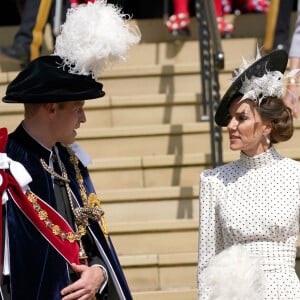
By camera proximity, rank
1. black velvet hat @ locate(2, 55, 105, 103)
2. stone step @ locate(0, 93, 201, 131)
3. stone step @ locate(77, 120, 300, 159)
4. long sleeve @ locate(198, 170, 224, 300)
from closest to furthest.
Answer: black velvet hat @ locate(2, 55, 105, 103)
long sleeve @ locate(198, 170, 224, 300)
stone step @ locate(77, 120, 300, 159)
stone step @ locate(0, 93, 201, 131)

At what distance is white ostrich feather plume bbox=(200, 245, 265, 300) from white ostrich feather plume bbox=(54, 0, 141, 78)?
0.94 metres

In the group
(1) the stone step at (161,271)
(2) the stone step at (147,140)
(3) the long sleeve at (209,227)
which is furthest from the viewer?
(2) the stone step at (147,140)

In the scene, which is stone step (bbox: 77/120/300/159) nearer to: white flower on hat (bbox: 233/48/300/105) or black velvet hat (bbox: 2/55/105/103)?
white flower on hat (bbox: 233/48/300/105)

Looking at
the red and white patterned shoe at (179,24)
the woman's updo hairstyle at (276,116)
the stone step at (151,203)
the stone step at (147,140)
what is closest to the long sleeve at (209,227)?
the woman's updo hairstyle at (276,116)

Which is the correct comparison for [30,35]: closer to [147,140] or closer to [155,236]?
[147,140]

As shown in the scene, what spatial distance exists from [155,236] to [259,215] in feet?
7.77

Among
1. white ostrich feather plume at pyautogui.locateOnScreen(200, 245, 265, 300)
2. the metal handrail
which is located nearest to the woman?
white ostrich feather plume at pyautogui.locateOnScreen(200, 245, 265, 300)

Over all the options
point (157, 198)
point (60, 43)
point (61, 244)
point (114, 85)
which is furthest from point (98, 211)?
point (114, 85)

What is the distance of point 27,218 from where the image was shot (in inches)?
180

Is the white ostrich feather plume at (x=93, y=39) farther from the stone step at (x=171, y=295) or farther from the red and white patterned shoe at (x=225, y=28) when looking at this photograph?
the red and white patterned shoe at (x=225, y=28)

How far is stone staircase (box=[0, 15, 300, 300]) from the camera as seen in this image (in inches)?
278

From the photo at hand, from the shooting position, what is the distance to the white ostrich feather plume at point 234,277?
4.39m

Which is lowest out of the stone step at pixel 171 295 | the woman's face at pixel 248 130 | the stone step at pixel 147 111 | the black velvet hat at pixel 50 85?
the stone step at pixel 171 295

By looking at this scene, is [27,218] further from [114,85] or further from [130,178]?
[114,85]
